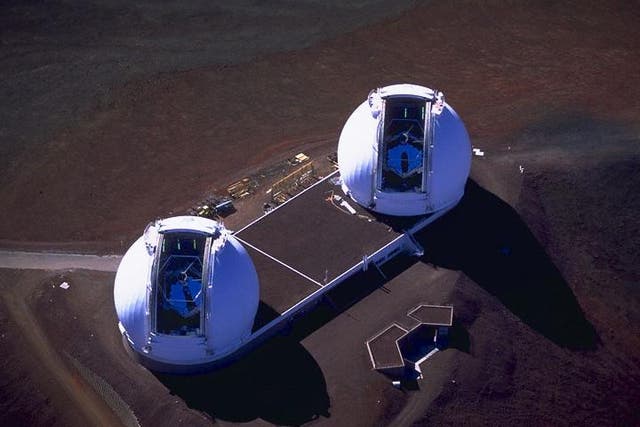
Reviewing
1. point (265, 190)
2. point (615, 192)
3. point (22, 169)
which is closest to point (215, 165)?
point (265, 190)

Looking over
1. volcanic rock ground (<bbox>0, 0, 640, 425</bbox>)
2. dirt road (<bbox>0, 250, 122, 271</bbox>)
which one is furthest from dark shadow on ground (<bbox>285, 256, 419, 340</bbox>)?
dirt road (<bbox>0, 250, 122, 271</bbox>)

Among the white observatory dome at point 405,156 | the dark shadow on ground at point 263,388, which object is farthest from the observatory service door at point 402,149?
the dark shadow on ground at point 263,388

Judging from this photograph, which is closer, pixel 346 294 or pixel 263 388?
pixel 263 388

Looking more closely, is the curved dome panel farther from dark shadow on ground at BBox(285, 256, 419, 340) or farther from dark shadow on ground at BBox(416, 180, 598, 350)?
dark shadow on ground at BBox(416, 180, 598, 350)

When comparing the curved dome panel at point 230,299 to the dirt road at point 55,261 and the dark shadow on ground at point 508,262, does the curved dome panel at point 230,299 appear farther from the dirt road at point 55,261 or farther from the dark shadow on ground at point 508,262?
the dark shadow on ground at point 508,262

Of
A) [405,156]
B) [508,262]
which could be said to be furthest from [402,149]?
[508,262]

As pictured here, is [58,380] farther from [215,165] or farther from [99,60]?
[99,60]

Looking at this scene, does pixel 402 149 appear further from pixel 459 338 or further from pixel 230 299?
pixel 230 299
